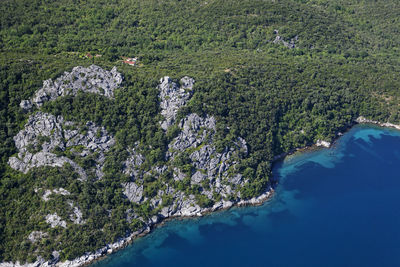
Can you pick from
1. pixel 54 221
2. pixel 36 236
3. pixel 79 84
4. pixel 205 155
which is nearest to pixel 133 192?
pixel 54 221

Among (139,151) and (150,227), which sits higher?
(139,151)

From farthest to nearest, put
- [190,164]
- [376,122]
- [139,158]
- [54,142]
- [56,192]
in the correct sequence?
[376,122] < [190,164] < [139,158] < [54,142] < [56,192]

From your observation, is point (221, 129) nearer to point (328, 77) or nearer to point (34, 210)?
point (34, 210)

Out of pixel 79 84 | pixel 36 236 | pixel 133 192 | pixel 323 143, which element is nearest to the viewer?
pixel 36 236

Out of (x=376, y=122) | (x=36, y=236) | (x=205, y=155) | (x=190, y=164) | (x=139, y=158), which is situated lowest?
(x=376, y=122)

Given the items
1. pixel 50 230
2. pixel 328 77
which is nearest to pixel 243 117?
pixel 328 77

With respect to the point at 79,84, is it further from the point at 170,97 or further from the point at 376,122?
the point at 376,122

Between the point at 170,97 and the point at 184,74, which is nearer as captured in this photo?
the point at 170,97
